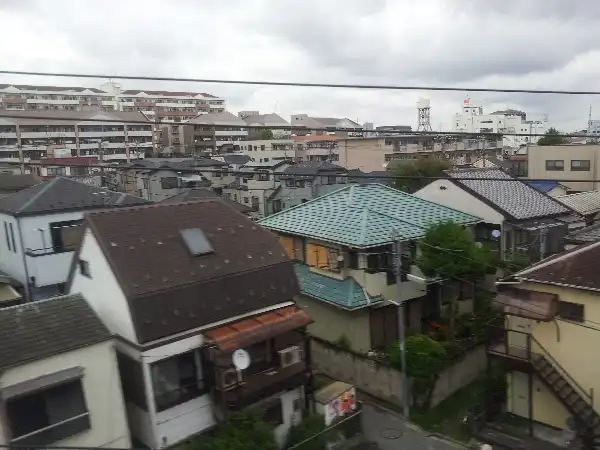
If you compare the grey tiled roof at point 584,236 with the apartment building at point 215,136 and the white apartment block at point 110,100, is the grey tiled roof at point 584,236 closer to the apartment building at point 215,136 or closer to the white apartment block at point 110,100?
the apartment building at point 215,136

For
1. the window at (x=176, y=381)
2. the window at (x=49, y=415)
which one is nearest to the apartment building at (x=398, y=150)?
the window at (x=176, y=381)

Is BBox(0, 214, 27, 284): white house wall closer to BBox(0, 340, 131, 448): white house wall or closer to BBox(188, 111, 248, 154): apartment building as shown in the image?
BBox(0, 340, 131, 448): white house wall

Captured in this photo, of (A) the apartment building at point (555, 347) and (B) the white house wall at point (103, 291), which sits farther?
(A) the apartment building at point (555, 347)

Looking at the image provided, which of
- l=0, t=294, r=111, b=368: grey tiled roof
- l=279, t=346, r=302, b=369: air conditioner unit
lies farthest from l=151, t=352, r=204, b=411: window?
l=279, t=346, r=302, b=369: air conditioner unit

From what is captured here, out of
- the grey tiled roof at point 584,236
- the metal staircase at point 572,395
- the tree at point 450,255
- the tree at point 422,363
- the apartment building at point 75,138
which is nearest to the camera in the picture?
the metal staircase at point 572,395

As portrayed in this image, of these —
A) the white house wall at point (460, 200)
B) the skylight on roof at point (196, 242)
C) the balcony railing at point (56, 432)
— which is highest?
the skylight on roof at point (196, 242)

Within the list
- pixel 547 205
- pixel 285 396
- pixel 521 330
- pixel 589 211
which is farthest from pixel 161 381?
pixel 589 211
